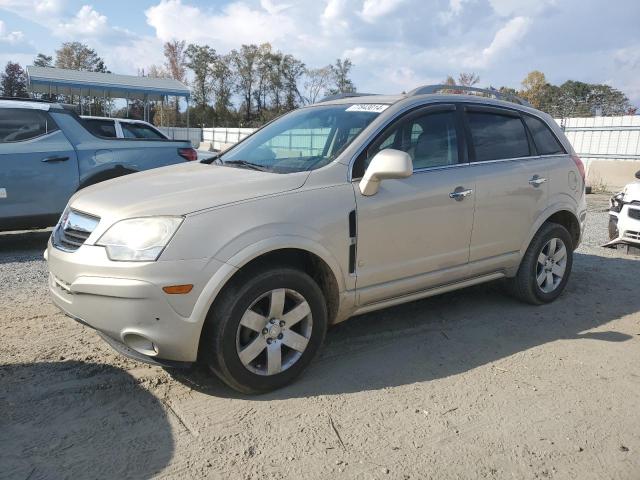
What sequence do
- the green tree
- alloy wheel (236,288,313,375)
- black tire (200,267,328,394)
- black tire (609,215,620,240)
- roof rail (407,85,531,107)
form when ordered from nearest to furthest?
black tire (200,267,328,394), alloy wheel (236,288,313,375), roof rail (407,85,531,107), black tire (609,215,620,240), the green tree

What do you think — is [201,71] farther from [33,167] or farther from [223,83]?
[33,167]

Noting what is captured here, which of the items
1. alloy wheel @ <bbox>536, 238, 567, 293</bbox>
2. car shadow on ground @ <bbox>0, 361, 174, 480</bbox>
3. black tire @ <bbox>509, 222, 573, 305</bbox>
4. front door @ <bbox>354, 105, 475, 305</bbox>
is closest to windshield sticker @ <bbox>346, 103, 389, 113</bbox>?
front door @ <bbox>354, 105, 475, 305</bbox>

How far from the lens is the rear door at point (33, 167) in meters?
6.15

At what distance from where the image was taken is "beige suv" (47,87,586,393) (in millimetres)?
2900

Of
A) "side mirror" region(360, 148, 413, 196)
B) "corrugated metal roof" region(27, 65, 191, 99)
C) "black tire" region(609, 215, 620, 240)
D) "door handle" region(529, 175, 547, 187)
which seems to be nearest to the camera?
"side mirror" region(360, 148, 413, 196)

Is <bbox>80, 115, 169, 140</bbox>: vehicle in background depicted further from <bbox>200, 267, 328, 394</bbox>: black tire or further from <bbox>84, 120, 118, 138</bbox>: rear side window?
<bbox>200, 267, 328, 394</bbox>: black tire

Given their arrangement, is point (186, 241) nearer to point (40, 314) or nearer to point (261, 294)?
point (261, 294)

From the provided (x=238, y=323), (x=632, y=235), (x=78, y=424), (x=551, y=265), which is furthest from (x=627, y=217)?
(x=78, y=424)

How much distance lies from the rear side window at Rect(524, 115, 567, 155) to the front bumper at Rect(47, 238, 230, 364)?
11.2 ft

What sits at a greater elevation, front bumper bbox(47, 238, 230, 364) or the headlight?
the headlight

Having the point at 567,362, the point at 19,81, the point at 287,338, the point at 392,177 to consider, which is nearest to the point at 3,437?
the point at 287,338

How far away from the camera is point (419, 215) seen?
150 inches

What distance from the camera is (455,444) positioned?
9.26 feet

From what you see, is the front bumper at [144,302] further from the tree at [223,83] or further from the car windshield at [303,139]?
the tree at [223,83]
